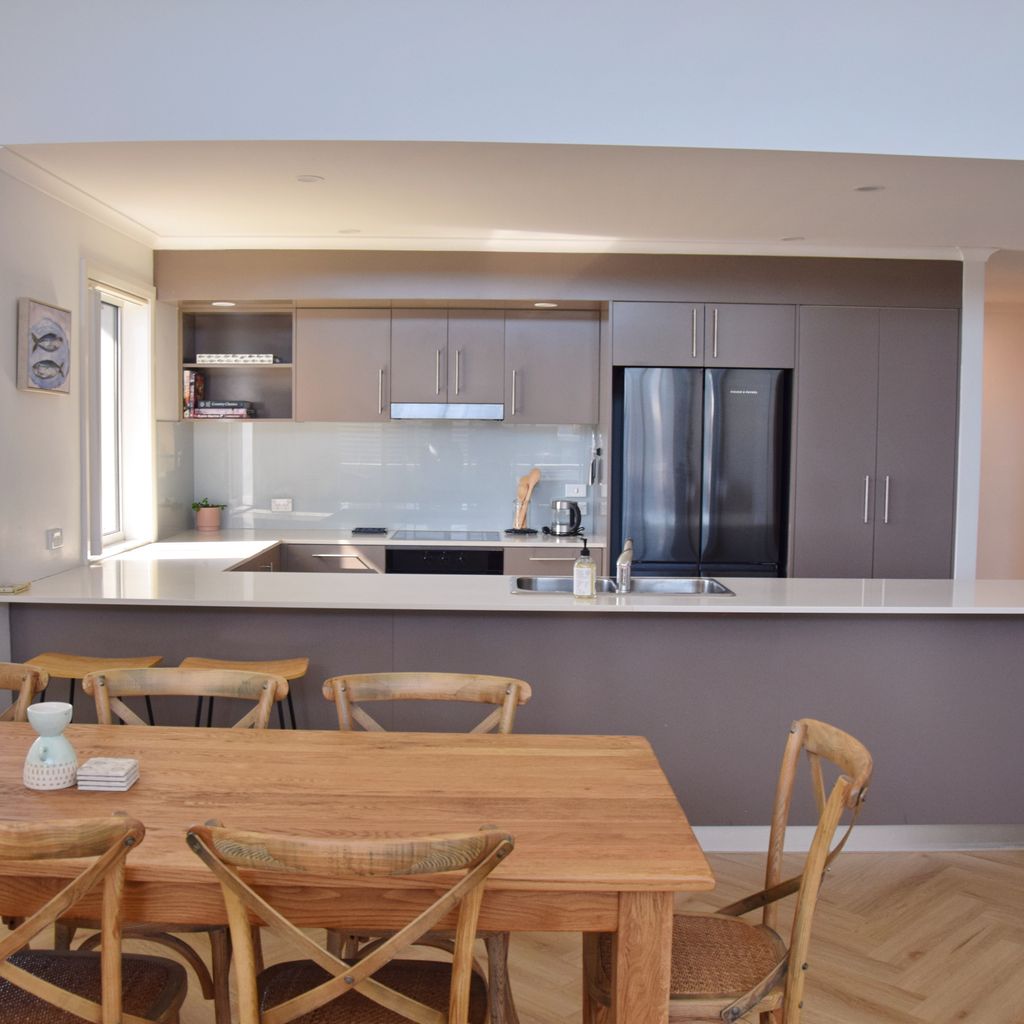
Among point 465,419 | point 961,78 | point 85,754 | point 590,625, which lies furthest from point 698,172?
point 85,754

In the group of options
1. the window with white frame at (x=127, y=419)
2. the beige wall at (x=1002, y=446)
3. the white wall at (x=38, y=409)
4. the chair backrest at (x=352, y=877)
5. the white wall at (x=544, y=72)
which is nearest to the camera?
the chair backrest at (x=352, y=877)

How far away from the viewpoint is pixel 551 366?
5.46 m

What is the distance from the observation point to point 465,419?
5.43m

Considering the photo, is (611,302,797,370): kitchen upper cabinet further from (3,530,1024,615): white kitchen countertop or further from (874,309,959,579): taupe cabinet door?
(3,530,1024,615): white kitchen countertop

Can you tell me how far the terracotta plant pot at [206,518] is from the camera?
19.0 feet

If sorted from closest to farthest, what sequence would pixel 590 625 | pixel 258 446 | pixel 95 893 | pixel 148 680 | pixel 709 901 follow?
1. pixel 95 893
2. pixel 148 680
3. pixel 709 901
4. pixel 590 625
5. pixel 258 446

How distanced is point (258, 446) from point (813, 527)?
318 cm

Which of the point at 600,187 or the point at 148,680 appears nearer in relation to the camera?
the point at 148,680

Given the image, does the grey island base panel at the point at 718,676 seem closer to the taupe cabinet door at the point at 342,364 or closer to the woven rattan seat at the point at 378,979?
the woven rattan seat at the point at 378,979

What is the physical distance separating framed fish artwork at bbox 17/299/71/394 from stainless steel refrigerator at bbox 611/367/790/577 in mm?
2625

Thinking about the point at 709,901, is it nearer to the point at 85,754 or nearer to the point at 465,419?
the point at 85,754

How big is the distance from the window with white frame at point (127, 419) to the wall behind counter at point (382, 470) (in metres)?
0.82

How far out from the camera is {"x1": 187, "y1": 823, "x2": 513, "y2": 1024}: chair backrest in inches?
57.5

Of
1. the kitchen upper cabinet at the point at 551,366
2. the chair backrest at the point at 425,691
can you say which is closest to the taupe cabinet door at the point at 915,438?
the kitchen upper cabinet at the point at 551,366
